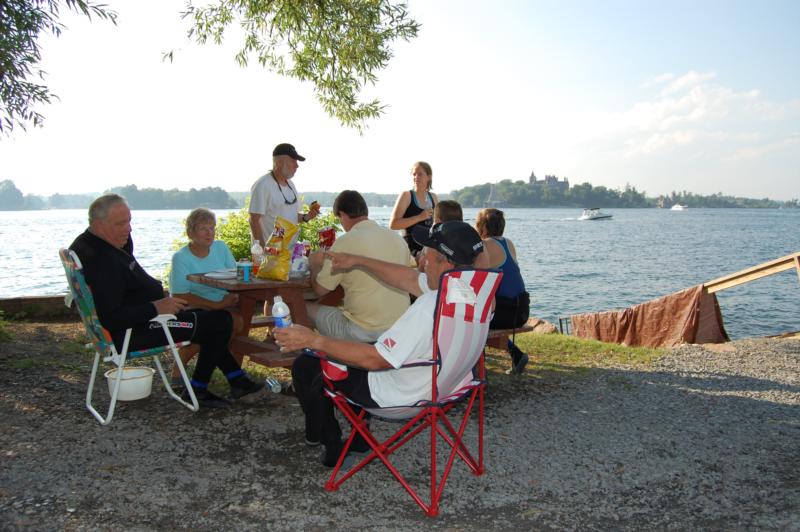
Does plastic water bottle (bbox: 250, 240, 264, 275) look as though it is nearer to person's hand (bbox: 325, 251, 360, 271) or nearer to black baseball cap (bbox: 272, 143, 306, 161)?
person's hand (bbox: 325, 251, 360, 271)

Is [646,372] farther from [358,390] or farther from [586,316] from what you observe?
[586,316]

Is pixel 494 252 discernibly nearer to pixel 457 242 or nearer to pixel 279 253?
pixel 279 253

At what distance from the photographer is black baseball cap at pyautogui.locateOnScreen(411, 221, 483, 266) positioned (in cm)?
283

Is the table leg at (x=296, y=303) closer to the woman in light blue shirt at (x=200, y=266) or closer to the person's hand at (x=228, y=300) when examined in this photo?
the woman in light blue shirt at (x=200, y=266)

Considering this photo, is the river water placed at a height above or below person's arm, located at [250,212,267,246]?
below

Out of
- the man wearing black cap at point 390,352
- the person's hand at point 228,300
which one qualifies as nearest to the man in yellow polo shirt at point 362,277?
the man wearing black cap at point 390,352

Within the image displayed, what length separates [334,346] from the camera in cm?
274

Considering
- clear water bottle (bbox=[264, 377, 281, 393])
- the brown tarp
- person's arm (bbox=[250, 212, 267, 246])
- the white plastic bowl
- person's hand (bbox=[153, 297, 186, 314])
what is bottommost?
the brown tarp

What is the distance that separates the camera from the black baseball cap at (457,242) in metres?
2.83

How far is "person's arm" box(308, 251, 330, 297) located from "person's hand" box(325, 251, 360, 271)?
31 centimetres

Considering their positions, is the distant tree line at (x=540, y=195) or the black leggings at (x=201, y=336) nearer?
the black leggings at (x=201, y=336)

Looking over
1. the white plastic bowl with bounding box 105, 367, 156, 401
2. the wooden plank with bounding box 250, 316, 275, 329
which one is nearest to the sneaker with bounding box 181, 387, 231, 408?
the white plastic bowl with bounding box 105, 367, 156, 401

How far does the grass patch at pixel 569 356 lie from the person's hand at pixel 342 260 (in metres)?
2.39

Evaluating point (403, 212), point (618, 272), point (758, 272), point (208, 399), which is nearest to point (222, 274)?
point (208, 399)
